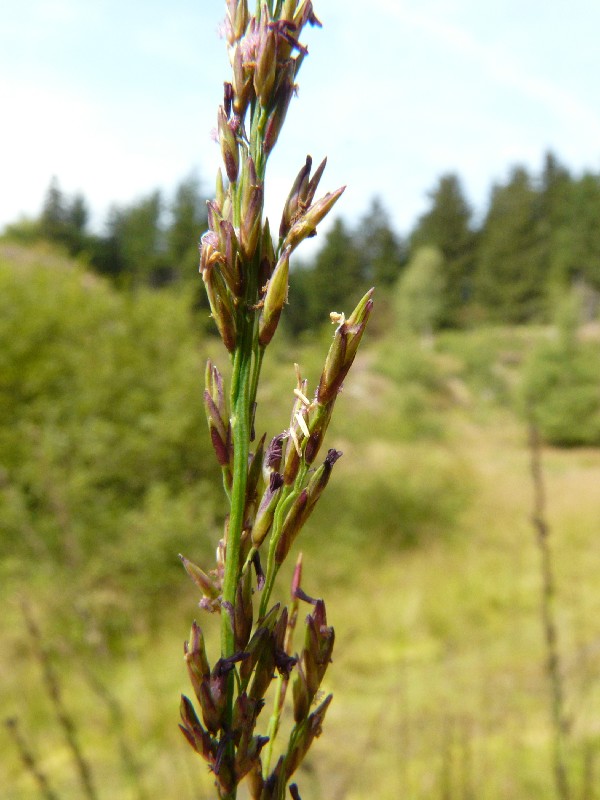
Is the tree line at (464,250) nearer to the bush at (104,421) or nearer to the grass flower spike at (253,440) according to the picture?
the bush at (104,421)

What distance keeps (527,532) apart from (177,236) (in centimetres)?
1781

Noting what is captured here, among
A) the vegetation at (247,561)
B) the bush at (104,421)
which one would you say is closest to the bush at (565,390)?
the vegetation at (247,561)

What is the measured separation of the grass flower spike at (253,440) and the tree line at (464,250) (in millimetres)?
28399

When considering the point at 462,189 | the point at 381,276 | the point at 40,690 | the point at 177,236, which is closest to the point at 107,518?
the point at 40,690

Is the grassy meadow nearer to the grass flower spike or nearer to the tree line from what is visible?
the grass flower spike

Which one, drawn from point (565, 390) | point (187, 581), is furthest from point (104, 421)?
point (565, 390)

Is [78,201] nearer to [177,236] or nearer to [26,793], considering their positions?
[177,236]

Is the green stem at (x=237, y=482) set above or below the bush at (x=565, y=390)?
below

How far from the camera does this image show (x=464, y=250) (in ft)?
129

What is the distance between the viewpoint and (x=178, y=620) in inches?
297

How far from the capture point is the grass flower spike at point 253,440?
532mm

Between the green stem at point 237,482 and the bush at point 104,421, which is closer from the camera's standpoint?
the green stem at point 237,482

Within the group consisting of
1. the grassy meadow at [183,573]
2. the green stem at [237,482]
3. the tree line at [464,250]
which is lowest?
the grassy meadow at [183,573]

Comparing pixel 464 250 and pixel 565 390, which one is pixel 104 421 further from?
pixel 464 250
